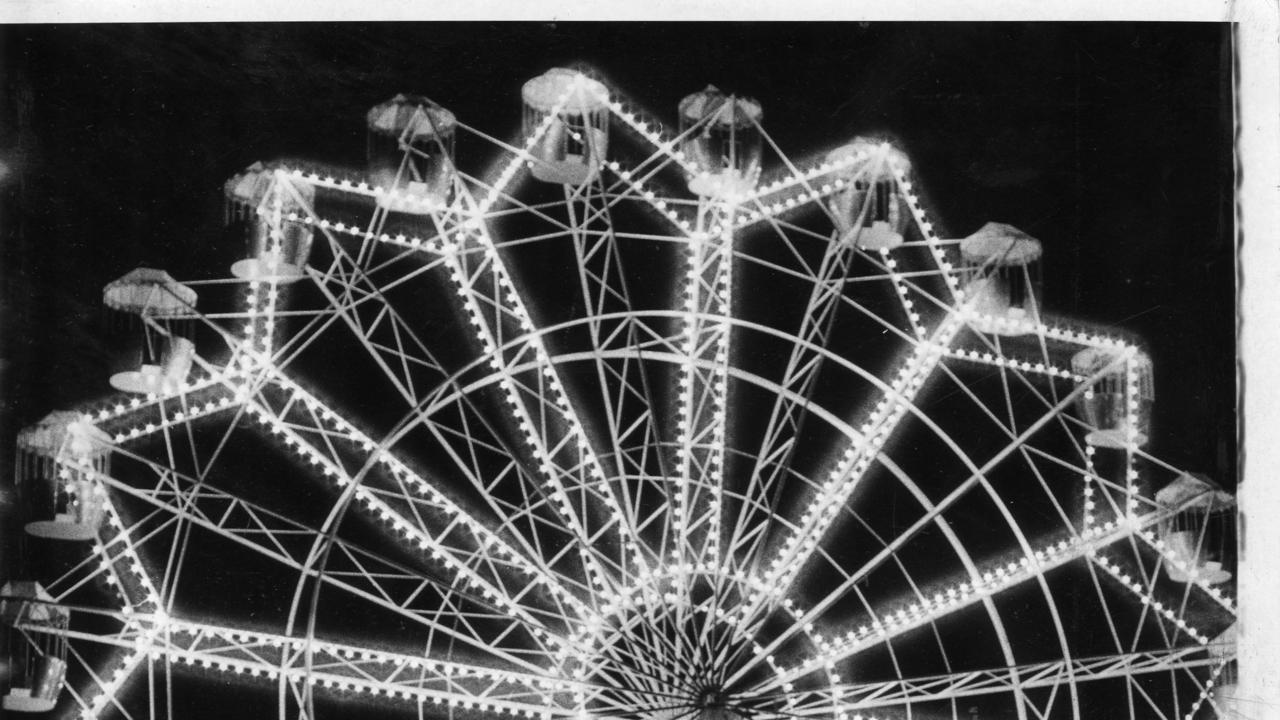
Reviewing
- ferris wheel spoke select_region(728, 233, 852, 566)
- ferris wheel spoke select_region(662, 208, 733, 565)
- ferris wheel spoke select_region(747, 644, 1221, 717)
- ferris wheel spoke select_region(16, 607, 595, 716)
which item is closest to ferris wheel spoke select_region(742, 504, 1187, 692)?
ferris wheel spoke select_region(747, 644, 1221, 717)

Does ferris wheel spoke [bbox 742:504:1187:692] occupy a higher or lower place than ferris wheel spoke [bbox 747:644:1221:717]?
higher

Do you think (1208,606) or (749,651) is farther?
(749,651)

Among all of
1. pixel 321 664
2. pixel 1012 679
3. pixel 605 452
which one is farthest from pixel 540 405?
pixel 1012 679

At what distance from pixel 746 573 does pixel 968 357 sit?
1859 mm

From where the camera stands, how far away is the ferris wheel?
719 centimetres

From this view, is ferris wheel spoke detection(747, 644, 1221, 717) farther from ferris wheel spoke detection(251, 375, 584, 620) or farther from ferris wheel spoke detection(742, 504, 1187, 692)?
ferris wheel spoke detection(251, 375, 584, 620)

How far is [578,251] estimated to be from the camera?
7465 mm

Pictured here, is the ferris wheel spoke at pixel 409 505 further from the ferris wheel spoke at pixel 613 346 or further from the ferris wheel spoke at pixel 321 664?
the ferris wheel spoke at pixel 613 346

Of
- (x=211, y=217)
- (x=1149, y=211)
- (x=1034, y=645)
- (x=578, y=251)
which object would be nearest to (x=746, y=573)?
(x=1034, y=645)

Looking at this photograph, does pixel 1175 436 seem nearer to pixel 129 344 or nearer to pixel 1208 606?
pixel 1208 606

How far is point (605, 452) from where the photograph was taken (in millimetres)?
7840

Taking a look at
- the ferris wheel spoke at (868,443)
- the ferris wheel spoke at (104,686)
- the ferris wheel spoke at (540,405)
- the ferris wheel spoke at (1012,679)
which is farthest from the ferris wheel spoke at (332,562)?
the ferris wheel spoke at (1012,679)

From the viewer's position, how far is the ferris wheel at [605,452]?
719 centimetres

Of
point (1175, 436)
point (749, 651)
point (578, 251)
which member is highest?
point (578, 251)
